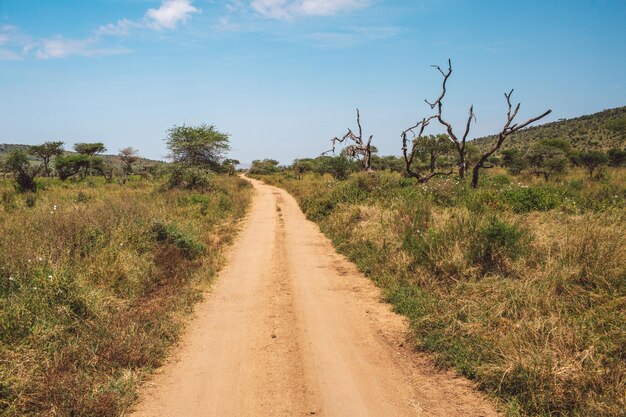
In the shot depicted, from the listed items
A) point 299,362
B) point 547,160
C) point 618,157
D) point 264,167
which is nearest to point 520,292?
point 299,362

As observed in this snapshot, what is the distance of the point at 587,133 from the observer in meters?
58.7

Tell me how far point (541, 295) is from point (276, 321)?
13.5 feet

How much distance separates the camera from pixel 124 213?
10852 mm

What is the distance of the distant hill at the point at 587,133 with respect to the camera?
158 ft

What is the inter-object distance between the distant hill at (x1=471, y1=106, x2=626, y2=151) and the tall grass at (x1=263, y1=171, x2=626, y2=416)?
134 feet

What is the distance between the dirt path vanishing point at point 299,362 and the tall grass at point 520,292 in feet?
1.44

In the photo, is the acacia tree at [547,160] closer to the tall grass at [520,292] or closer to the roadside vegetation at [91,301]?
the tall grass at [520,292]

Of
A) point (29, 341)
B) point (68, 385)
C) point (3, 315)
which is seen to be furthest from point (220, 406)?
point (3, 315)

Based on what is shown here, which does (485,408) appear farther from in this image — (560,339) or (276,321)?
(276,321)

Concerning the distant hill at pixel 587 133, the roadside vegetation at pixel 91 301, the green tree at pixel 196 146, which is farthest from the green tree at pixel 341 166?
the distant hill at pixel 587 133

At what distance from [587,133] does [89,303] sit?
70972mm

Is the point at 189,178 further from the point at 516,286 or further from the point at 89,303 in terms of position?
the point at 516,286

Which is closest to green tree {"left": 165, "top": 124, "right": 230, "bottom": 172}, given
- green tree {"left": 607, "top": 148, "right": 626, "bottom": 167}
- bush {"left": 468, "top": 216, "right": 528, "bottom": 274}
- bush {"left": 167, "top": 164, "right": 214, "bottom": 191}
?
bush {"left": 167, "top": 164, "right": 214, "bottom": 191}

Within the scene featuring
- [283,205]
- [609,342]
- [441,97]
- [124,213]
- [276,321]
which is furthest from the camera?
[283,205]
